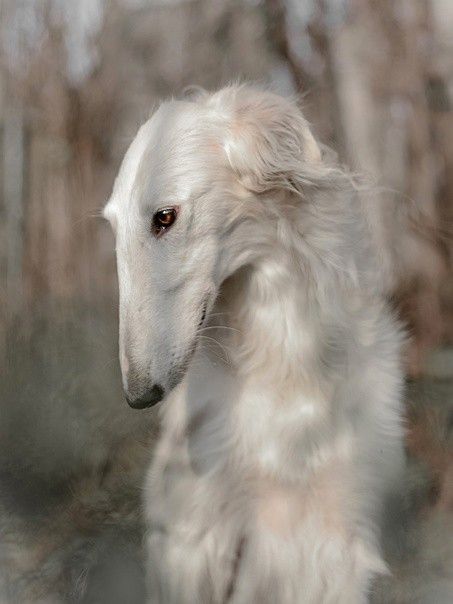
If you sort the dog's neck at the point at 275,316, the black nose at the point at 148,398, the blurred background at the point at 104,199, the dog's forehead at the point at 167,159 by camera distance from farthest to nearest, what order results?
1. the blurred background at the point at 104,199
2. the dog's neck at the point at 275,316
3. the dog's forehead at the point at 167,159
4. the black nose at the point at 148,398

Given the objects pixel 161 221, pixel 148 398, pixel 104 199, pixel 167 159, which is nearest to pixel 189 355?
pixel 148 398

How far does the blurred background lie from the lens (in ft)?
6.10

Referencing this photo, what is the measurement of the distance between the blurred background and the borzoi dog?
163mm

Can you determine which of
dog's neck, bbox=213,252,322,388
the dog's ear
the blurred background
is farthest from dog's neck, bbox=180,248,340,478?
the blurred background

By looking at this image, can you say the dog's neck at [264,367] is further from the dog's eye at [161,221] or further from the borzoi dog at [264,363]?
the dog's eye at [161,221]

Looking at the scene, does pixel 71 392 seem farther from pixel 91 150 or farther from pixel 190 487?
pixel 91 150

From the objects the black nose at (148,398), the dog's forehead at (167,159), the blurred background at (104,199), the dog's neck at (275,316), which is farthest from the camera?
the blurred background at (104,199)

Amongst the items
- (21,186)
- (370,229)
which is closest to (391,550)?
(370,229)

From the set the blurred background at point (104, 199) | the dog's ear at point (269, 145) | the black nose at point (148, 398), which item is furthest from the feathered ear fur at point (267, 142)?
the black nose at point (148, 398)

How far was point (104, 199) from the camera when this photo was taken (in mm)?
2422

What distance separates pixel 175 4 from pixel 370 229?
107 centimetres

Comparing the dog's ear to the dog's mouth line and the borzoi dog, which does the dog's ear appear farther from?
the dog's mouth line

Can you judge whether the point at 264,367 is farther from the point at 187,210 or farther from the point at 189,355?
the point at 187,210

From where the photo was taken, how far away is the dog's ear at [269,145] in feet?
4.96
